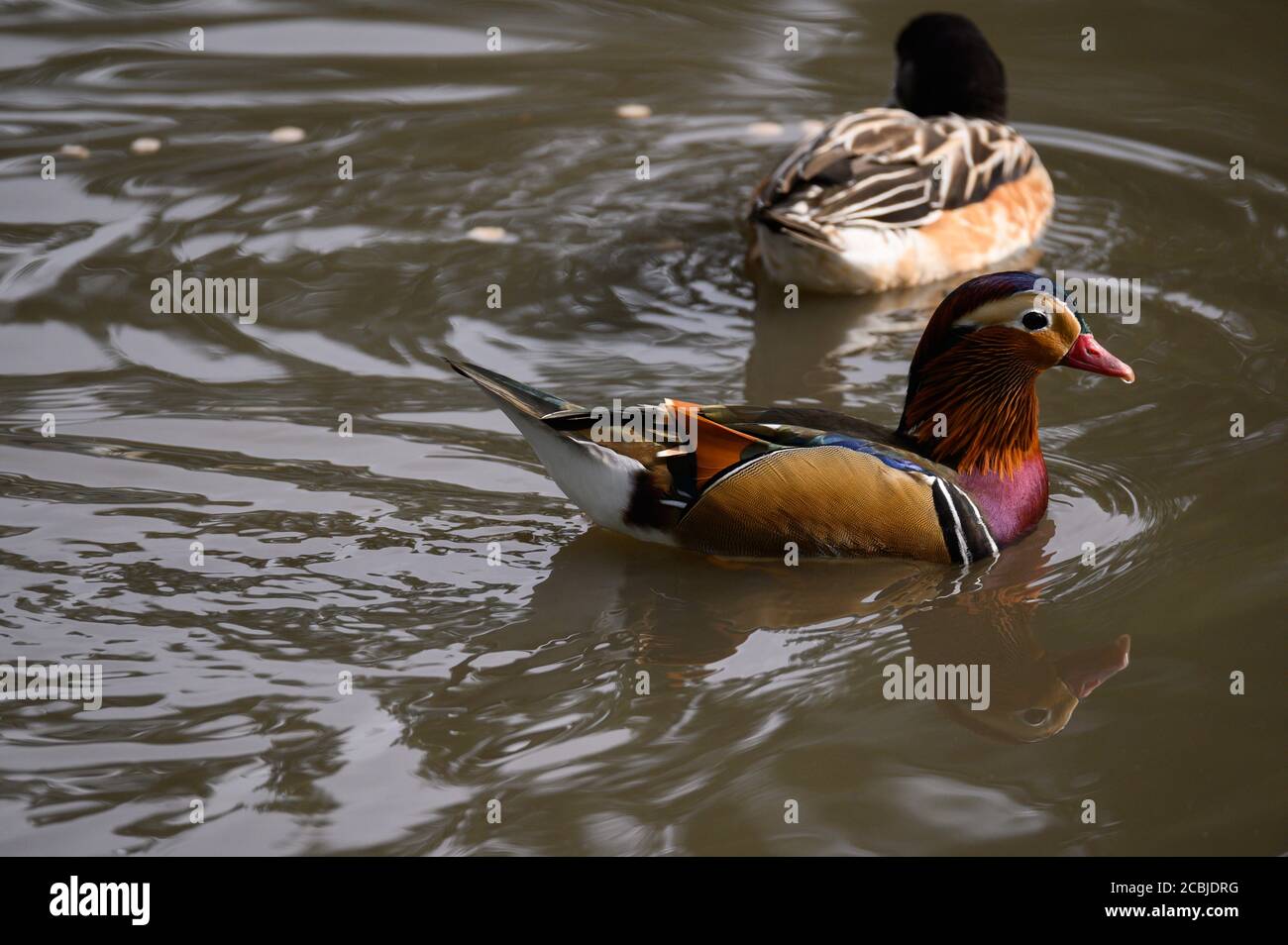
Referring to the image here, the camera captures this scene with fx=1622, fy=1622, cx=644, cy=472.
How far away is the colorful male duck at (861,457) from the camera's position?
5664mm

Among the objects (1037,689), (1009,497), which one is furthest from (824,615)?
(1009,497)

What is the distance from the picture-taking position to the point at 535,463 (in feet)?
21.7

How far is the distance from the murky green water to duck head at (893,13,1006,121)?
785mm

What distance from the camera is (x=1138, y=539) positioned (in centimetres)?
600

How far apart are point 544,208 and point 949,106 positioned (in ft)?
8.07

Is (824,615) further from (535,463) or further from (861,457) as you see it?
(535,463)

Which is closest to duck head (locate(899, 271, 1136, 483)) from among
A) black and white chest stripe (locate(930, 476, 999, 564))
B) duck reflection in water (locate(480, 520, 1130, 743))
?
black and white chest stripe (locate(930, 476, 999, 564))

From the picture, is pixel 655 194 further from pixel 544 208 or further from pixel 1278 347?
pixel 1278 347

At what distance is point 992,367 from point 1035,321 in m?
0.23

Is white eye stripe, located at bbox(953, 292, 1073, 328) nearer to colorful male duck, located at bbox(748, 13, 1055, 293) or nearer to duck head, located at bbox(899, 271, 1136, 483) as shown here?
duck head, located at bbox(899, 271, 1136, 483)

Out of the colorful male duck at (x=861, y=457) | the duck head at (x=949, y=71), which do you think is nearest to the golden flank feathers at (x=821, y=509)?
the colorful male duck at (x=861, y=457)

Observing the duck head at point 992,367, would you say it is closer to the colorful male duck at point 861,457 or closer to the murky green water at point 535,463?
the colorful male duck at point 861,457

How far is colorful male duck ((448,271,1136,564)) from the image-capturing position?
18.6 feet
